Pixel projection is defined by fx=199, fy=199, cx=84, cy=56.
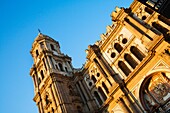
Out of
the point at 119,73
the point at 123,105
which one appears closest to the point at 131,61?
the point at 119,73

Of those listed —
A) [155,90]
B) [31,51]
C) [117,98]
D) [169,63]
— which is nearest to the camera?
[169,63]

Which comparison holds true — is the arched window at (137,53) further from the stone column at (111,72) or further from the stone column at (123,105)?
the stone column at (123,105)

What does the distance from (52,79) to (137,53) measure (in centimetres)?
1191

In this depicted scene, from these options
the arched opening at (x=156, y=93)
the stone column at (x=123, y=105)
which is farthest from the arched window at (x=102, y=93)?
the arched opening at (x=156, y=93)

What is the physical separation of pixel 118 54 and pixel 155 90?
655 cm

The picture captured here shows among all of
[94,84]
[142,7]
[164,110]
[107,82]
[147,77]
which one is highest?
[142,7]

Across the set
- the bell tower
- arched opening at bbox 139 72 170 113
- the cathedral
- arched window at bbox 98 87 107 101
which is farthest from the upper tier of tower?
arched opening at bbox 139 72 170 113

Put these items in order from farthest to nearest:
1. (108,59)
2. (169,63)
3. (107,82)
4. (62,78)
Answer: (62,78)
(108,59)
(107,82)
(169,63)

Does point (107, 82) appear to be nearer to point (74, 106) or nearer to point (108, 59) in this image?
point (108, 59)

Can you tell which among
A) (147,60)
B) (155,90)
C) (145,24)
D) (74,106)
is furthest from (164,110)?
(74,106)

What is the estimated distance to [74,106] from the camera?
25.2 meters

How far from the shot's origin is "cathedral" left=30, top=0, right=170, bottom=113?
18984 millimetres

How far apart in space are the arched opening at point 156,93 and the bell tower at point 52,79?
29.2ft

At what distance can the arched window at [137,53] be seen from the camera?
21642 mm
